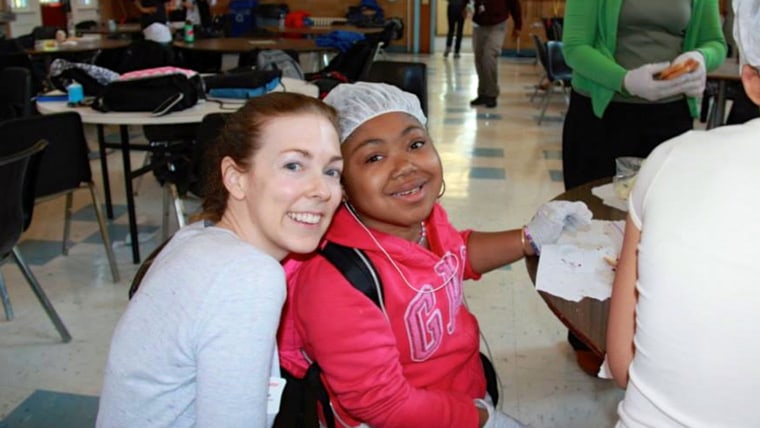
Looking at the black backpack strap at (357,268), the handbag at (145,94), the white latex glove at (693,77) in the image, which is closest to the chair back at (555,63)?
the handbag at (145,94)

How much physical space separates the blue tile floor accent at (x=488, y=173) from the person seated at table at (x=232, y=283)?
3.54 m

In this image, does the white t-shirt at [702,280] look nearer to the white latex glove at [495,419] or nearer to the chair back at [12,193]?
the white latex glove at [495,419]

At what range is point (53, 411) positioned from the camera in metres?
2.16

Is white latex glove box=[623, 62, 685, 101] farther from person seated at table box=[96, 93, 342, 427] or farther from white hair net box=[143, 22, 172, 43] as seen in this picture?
white hair net box=[143, 22, 172, 43]

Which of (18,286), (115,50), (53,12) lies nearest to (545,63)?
(115,50)

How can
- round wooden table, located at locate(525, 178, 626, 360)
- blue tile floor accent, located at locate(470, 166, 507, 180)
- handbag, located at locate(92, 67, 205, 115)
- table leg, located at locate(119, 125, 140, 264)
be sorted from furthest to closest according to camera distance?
1. blue tile floor accent, located at locate(470, 166, 507, 180)
2. table leg, located at locate(119, 125, 140, 264)
3. handbag, located at locate(92, 67, 205, 115)
4. round wooden table, located at locate(525, 178, 626, 360)

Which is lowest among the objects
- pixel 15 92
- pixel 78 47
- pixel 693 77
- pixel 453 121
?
pixel 453 121

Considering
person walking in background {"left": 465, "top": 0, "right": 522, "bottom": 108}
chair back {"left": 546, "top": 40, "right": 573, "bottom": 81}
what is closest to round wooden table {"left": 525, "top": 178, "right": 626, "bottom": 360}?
chair back {"left": 546, "top": 40, "right": 573, "bottom": 81}

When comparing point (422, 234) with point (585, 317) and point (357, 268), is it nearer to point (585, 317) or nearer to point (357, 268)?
point (357, 268)

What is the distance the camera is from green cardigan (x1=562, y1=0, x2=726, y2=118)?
2064 millimetres

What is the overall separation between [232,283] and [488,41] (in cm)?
672

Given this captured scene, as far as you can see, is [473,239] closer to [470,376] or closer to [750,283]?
[470,376]

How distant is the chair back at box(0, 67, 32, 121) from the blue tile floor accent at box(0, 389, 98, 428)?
218cm

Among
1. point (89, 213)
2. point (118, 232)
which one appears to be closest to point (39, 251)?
point (118, 232)
